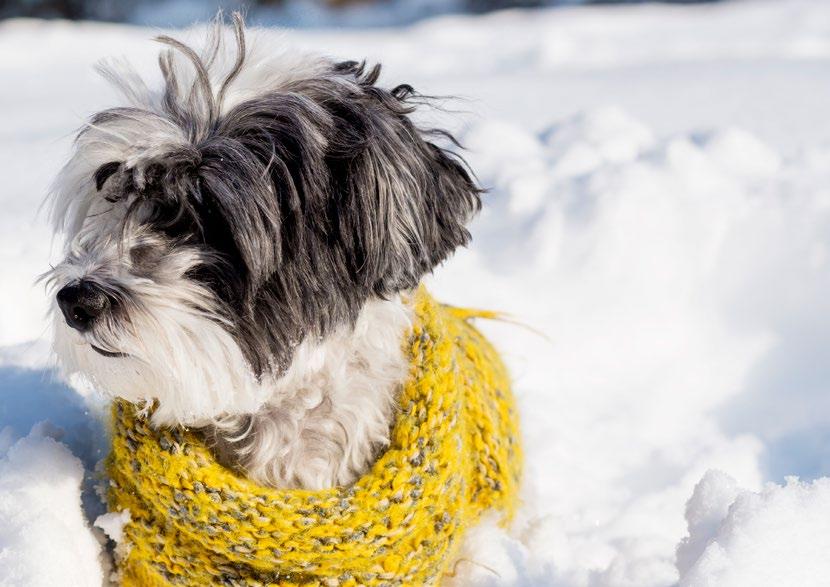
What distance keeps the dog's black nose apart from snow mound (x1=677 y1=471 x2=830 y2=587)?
4.43 ft

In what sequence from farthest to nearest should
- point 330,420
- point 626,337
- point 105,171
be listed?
point 626,337 < point 330,420 < point 105,171

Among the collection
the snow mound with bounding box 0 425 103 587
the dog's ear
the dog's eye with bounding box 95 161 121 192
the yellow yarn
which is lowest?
the snow mound with bounding box 0 425 103 587

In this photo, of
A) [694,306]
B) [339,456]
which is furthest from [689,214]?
[339,456]

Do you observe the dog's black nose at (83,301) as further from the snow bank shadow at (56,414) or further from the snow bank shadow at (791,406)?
the snow bank shadow at (791,406)

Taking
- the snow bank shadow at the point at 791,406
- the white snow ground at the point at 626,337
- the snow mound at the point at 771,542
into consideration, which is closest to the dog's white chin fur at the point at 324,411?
the white snow ground at the point at 626,337

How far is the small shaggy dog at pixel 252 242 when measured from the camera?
6.62 feet

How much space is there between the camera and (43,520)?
2.24 metres

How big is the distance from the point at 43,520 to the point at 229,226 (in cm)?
83

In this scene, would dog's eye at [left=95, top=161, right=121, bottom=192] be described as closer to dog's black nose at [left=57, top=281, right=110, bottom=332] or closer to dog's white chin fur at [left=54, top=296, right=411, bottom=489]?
dog's black nose at [left=57, top=281, right=110, bottom=332]

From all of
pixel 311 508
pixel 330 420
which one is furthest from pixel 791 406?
pixel 311 508


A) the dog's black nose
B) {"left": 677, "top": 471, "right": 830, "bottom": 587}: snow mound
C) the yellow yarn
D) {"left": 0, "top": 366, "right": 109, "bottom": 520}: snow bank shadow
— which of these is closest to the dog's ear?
the yellow yarn

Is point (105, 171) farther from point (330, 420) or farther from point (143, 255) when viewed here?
point (330, 420)

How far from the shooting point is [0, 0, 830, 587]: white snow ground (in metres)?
2.34

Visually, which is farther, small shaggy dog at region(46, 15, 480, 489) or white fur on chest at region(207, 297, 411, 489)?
white fur on chest at region(207, 297, 411, 489)
